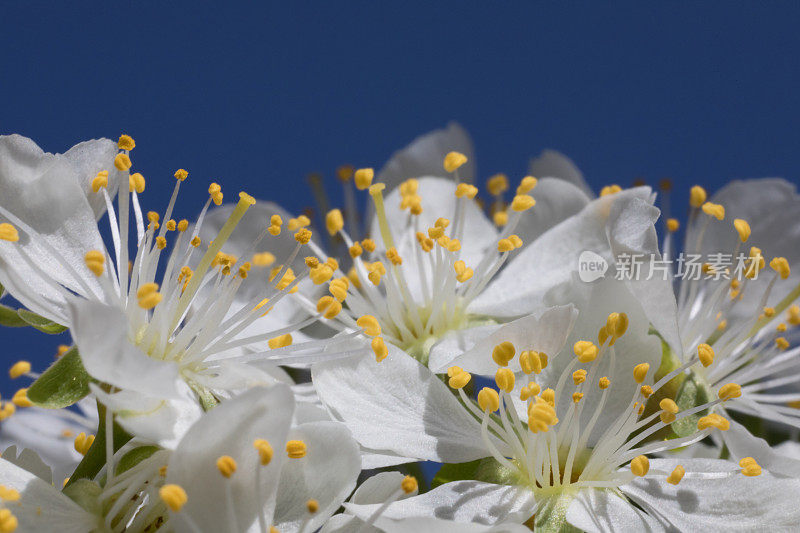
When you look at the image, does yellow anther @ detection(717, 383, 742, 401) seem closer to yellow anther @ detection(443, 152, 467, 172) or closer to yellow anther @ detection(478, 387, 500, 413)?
yellow anther @ detection(478, 387, 500, 413)

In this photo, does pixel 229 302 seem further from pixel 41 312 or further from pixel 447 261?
pixel 447 261

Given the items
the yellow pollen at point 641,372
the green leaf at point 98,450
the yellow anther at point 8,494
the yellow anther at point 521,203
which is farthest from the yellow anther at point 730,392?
the yellow anther at point 8,494

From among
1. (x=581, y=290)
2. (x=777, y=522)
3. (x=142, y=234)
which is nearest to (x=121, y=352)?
(x=142, y=234)

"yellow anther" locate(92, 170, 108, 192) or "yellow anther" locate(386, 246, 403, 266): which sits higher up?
"yellow anther" locate(92, 170, 108, 192)

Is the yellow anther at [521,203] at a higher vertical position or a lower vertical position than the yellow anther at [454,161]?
lower

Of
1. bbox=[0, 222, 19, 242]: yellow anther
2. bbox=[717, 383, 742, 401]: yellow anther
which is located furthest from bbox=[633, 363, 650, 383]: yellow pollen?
bbox=[0, 222, 19, 242]: yellow anther

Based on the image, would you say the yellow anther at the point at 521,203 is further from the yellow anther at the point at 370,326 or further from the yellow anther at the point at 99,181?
the yellow anther at the point at 99,181

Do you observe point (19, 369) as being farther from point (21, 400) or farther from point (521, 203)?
point (521, 203)

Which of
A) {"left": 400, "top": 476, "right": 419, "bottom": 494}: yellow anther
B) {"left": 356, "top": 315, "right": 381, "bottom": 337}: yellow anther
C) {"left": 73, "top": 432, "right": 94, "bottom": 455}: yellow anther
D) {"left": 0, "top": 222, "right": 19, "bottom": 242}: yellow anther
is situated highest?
{"left": 0, "top": 222, "right": 19, "bottom": 242}: yellow anther
